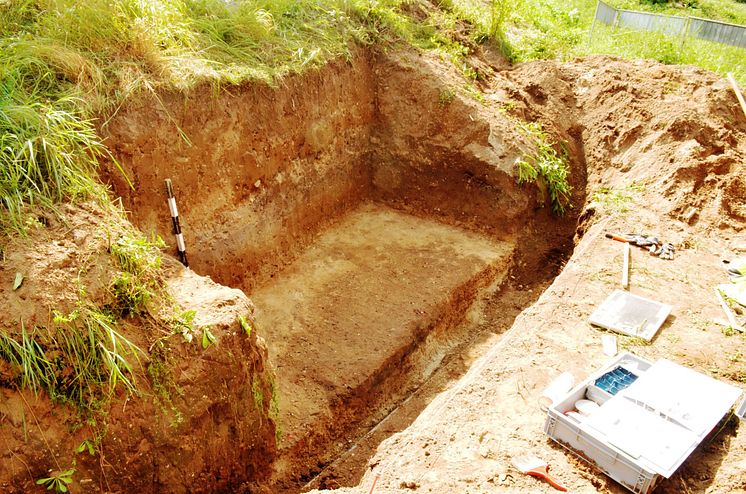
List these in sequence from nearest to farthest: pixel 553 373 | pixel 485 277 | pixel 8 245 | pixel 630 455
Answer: pixel 630 455
pixel 8 245
pixel 553 373
pixel 485 277

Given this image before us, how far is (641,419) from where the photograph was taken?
10.7 feet

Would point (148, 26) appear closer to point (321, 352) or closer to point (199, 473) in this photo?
point (321, 352)

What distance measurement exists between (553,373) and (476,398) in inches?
23.8

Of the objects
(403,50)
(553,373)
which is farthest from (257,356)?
(403,50)

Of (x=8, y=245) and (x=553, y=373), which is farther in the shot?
(x=553, y=373)

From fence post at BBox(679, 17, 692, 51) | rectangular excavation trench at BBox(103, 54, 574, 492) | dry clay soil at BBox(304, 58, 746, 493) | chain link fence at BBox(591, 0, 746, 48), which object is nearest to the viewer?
dry clay soil at BBox(304, 58, 746, 493)

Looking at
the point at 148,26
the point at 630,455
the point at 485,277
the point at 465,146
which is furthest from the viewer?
the point at 465,146

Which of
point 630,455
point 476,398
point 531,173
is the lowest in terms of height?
point 476,398

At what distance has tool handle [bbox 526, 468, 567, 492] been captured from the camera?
3207 mm

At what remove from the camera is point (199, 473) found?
379 cm

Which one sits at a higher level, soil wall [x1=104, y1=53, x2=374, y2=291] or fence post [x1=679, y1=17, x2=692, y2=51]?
fence post [x1=679, y1=17, x2=692, y2=51]

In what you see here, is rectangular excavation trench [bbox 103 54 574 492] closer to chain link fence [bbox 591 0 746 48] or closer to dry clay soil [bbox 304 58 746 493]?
dry clay soil [bbox 304 58 746 493]

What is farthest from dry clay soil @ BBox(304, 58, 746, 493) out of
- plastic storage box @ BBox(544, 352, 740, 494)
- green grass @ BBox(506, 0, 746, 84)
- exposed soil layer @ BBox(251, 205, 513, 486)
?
green grass @ BBox(506, 0, 746, 84)

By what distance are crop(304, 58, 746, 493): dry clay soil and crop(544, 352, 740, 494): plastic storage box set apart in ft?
0.59
